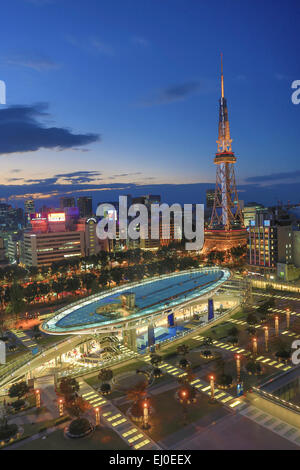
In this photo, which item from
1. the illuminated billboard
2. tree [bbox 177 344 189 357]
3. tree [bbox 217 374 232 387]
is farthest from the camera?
the illuminated billboard

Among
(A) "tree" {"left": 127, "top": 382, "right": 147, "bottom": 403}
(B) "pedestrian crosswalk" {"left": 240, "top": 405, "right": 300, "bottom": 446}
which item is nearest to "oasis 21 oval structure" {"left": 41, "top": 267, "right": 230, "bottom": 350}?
(A) "tree" {"left": 127, "top": 382, "right": 147, "bottom": 403}

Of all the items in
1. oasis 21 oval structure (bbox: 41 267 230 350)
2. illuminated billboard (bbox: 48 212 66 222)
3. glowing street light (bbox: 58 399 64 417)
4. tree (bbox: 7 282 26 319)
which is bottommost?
glowing street light (bbox: 58 399 64 417)

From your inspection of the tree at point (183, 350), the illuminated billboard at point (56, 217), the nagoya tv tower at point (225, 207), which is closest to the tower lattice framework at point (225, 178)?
the nagoya tv tower at point (225, 207)

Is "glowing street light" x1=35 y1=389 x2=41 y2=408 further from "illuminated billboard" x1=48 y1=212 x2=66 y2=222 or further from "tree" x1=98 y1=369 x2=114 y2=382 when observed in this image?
"illuminated billboard" x1=48 y1=212 x2=66 y2=222

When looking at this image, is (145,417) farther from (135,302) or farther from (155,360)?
(135,302)

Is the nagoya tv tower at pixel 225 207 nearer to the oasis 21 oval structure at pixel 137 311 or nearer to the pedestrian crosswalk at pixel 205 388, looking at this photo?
the oasis 21 oval structure at pixel 137 311

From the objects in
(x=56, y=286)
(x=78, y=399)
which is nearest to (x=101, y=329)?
(x=78, y=399)

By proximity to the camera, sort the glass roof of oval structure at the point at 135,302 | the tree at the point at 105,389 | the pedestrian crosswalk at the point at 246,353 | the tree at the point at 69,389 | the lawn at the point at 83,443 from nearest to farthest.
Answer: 1. the lawn at the point at 83,443
2. the tree at the point at 69,389
3. the tree at the point at 105,389
4. the pedestrian crosswalk at the point at 246,353
5. the glass roof of oval structure at the point at 135,302
